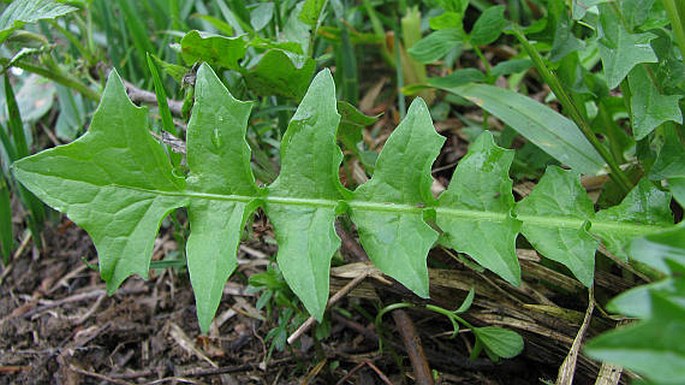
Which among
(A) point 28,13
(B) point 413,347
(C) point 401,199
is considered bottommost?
(B) point 413,347

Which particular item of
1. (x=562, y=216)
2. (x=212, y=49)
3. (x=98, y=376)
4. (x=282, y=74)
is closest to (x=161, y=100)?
(x=212, y=49)

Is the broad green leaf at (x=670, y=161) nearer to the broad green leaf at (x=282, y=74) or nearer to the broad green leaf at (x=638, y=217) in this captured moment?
the broad green leaf at (x=638, y=217)

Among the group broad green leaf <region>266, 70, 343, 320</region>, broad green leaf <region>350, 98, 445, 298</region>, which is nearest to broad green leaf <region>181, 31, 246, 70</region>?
broad green leaf <region>266, 70, 343, 320</region>

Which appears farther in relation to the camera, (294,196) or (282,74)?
(282,74)

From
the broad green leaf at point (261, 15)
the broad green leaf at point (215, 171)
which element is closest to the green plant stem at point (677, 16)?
the broad green leaf at point (215, 171)

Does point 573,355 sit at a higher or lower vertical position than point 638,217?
lower

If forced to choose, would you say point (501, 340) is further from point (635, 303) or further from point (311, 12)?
point (311, 12)

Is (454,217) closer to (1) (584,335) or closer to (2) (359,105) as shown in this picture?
(1) (584,335)
